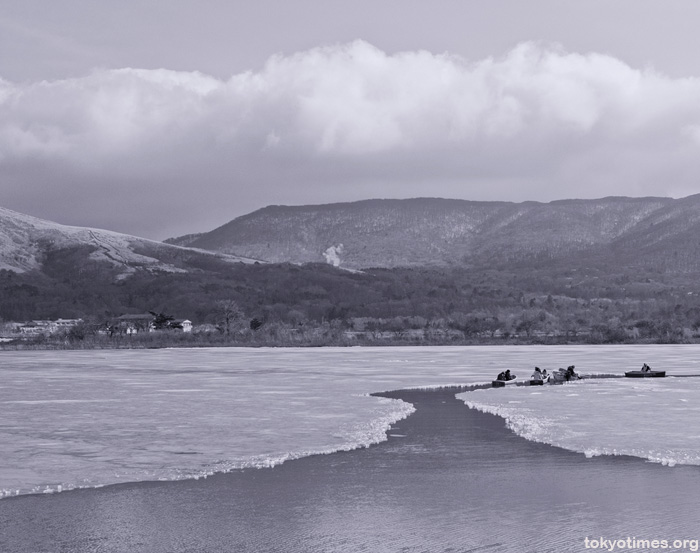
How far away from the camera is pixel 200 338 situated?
119812 mm

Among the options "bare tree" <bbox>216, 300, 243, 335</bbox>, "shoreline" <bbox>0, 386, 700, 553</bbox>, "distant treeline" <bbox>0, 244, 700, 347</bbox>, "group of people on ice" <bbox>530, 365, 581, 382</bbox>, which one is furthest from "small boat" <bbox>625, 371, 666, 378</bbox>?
"bare tree" <bbox>216, 300, 243, 335</bbox>

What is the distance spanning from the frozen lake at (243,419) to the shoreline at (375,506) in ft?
4.27

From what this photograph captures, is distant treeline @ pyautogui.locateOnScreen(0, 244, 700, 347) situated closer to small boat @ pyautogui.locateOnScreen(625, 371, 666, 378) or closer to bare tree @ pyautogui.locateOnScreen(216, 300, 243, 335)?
bare tree @ pyautogui.locateOnScreen(216, 300, 243, 335)

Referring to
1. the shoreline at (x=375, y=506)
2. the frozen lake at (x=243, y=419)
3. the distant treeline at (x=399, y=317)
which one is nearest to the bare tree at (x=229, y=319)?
the distant treeline at (x=399, y=317)

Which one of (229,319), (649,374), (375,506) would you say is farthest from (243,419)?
(229,319)

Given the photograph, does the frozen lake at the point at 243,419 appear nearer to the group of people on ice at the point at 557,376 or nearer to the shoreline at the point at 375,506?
the shoreline at the point at 375,506

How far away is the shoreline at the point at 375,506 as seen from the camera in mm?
12922

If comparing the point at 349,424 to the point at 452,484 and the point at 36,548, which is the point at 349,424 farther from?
the point at 36,548

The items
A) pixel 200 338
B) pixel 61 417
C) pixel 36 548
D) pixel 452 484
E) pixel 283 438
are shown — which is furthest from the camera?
pixel 200 338

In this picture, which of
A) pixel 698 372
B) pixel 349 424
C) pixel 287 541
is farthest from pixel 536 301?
pixel 287 541

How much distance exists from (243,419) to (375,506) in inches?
465

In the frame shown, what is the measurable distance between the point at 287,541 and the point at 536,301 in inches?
7119

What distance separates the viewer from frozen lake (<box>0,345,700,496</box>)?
1883 cm

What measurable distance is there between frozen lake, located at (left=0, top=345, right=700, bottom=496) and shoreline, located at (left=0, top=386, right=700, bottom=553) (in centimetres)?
130
